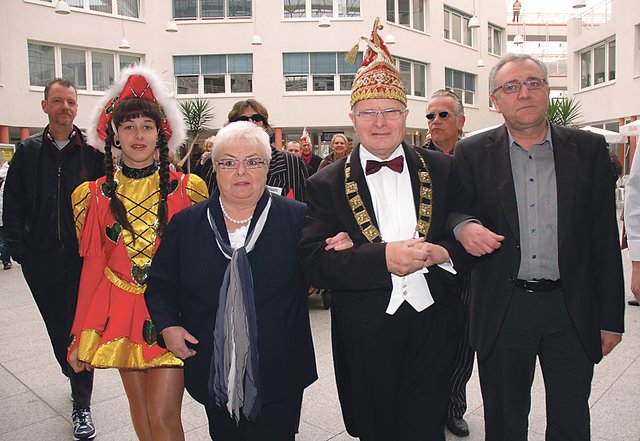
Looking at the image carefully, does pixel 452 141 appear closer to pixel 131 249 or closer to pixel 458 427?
pixel 458 427

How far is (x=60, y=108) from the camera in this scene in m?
3.63

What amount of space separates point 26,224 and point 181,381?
1.65 m

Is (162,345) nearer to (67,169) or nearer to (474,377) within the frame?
(67,169)

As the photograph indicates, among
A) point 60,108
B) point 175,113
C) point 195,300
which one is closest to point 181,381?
point 195,300

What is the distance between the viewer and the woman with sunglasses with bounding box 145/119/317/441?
2244 millimetres

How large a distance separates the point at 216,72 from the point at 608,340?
20.6m

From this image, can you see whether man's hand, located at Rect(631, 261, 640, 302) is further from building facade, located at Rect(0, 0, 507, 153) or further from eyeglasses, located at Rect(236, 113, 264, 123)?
building facade, located at Rect(0, 0, 507, 153)

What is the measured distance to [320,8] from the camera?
71.4ft

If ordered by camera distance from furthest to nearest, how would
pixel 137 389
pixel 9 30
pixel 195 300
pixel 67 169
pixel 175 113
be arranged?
pixel 9 30, pixel 67 169, pixel 175 113, pixel 137 389, pixel 195 300

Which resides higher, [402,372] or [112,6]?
[112,6]

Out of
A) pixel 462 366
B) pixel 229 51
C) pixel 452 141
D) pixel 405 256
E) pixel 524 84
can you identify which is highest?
pixel 229 51

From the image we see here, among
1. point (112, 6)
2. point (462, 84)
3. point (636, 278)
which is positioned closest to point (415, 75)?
point (462, 84)

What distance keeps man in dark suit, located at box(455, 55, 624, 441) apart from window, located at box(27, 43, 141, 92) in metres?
18.3

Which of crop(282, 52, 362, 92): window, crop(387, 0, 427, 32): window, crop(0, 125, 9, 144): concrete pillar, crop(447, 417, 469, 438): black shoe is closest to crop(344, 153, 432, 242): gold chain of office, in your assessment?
crop(447, 417, 469, 438): black shoe
